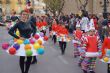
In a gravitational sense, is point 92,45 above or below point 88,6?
above

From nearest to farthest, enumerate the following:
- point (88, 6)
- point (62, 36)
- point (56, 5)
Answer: point (62, 36), point (88, 6), point (56, 5)

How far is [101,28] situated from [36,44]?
41.2 ft

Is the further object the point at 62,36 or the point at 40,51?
the point at 62,36

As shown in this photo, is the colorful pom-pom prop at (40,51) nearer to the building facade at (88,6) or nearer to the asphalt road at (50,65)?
the asphalt road at (50,65)

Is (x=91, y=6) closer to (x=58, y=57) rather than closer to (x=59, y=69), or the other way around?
(x=58, y=57)

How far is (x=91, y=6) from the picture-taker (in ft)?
160

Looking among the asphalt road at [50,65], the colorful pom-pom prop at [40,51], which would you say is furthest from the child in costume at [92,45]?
the colorful pom-pom prop at [40,51]

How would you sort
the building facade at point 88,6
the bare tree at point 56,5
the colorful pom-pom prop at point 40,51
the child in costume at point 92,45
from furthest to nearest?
the bare tree at point 56,5 < the building facade at point 88,6 < the child in costume at point 92,45 < the colorful pom-pom prop at point 40,51

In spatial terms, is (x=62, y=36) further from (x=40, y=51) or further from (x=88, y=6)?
(x=88, y=6)

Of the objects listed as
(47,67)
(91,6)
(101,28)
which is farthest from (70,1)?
(47,67)

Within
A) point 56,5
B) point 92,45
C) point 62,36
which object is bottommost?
point 56,5

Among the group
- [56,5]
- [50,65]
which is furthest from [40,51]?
[56,5]

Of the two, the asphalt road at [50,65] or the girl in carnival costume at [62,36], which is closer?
the asphalt road at [50,65]

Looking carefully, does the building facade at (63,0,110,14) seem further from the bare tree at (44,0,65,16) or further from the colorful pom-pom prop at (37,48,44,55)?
the colorful pom-pom prop at (37,48,44,55)
